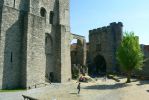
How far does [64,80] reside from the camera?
133 ft

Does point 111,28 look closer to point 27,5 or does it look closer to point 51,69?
point 51,69

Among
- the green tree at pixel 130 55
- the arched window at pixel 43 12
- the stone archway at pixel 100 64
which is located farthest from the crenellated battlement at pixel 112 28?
the arched window at pixel 43 12

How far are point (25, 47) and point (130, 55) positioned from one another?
56.4 ft

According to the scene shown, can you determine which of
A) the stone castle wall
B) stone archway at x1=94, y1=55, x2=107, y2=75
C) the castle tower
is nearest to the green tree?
the castle tower

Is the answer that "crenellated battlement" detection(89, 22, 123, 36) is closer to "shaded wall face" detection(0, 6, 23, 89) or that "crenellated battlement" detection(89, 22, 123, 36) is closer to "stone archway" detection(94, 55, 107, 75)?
"stone archway" detection(94, 55, 107, 75)

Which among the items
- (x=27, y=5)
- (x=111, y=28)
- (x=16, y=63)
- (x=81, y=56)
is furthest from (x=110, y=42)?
(x=16, y=63)

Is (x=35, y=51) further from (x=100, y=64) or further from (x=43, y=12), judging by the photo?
(x=100, y=64)

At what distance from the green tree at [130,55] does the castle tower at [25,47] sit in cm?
981

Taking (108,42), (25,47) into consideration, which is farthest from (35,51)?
(108,42)

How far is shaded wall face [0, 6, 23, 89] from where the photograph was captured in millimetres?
30734

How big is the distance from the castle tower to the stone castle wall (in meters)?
19.3

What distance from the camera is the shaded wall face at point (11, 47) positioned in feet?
101

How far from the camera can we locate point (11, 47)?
3172 cm

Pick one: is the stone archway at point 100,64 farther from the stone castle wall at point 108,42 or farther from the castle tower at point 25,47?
the castle tower at point 25,47
